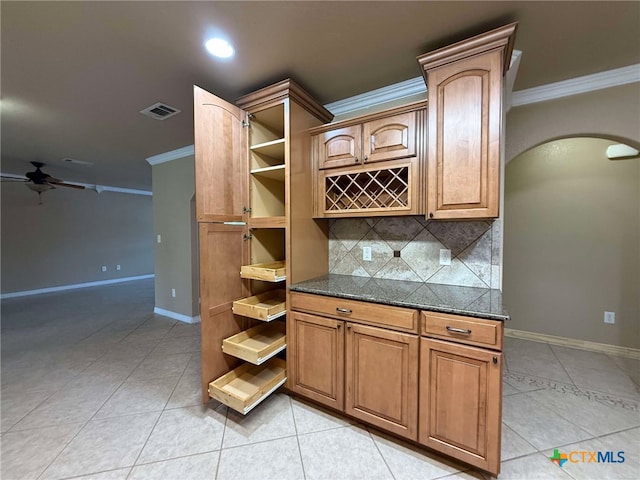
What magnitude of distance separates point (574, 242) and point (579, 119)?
153cm

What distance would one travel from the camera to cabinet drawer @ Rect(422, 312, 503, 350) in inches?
48.4

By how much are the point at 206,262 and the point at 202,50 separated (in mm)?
1408

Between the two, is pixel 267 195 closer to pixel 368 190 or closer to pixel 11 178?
pixel 368 190

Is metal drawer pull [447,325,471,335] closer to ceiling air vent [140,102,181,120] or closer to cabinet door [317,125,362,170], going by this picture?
cabinet door [317,125,362,170]

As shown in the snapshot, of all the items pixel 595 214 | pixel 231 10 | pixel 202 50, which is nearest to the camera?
pixel 231 10

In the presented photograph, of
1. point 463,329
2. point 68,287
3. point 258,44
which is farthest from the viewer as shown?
point 68,287

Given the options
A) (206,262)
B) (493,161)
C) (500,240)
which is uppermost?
(493,161)

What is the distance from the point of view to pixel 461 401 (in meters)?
1.31

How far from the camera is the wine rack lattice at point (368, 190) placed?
1840mm

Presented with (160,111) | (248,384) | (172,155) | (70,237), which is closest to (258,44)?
(160,111)

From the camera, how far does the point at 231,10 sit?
4.33 ft

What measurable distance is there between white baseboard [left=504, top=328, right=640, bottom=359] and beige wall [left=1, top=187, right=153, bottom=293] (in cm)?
876

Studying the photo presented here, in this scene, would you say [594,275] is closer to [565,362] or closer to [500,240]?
[565,362]

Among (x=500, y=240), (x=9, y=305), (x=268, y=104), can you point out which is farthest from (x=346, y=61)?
(x=9, y=305)
